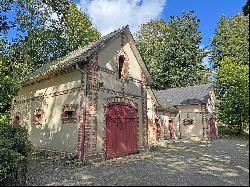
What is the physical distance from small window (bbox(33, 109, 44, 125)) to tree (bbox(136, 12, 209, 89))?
28443 millimetres

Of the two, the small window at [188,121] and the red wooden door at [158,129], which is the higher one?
the small window at [188,121]

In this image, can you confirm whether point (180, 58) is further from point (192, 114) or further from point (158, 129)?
point (158, 129)

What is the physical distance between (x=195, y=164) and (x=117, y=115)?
5.28m

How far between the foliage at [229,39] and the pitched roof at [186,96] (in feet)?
40.9

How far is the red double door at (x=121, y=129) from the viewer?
15.3m

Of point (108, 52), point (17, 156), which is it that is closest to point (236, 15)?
point (108, 52)

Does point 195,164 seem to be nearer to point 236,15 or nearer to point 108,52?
point 108,52

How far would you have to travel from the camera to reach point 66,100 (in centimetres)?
1543

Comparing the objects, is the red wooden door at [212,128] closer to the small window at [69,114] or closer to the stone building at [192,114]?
the stone building at [192,114]

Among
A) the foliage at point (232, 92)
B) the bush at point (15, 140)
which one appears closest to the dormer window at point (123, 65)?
the bush at point (15, 140)

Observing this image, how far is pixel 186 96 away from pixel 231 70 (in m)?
9.19

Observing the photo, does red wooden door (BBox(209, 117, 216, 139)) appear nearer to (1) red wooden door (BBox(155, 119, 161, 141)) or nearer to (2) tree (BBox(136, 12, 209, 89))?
(1) red wooden door (BBox(155, 119, 161, 141))

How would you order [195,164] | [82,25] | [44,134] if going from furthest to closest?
[82,25]
[44,134]
[195,164]

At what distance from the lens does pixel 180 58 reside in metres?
43.4
